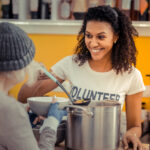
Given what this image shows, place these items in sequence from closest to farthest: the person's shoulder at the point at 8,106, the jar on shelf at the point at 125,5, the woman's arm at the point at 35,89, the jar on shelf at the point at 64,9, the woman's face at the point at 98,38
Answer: the person's shoulder at the point at 8,106, the woman's face at the point at 98,38, the woman's arm at the point at 35,89, the jar on shelf at the point at 125,5, the jar on shelf at the point at 64,9

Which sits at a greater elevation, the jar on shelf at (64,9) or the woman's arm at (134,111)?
the jar on shelf at (64,9)

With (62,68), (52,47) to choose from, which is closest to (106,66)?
(62,68)

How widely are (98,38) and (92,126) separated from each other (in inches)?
27.8

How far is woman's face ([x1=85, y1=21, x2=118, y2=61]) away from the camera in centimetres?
162

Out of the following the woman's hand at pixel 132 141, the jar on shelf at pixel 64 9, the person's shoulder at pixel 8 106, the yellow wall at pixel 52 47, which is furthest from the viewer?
the yellow wall at pixel 52 47

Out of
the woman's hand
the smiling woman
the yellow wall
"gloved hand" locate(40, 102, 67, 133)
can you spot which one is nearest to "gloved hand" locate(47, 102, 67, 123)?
"gloved hand" locate(40, 102, 67, 133)

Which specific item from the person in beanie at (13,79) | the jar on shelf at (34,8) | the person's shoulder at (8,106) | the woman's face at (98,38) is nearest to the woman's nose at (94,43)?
the woman's face at (98,38)

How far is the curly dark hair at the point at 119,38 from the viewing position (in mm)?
1636

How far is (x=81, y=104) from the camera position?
1125mm

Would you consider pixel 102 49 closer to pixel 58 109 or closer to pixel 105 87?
pixel 105 87

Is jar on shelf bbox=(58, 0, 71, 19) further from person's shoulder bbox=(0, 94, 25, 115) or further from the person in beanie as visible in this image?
person's shoulder bbox=(0, 94, 25, 115)

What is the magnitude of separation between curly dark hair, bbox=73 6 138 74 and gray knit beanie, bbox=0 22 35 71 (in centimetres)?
79

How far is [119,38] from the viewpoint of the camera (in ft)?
5.68

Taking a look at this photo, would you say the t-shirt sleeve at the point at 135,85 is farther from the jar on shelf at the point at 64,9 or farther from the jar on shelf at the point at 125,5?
the jar on shelf at the point at 64,9
